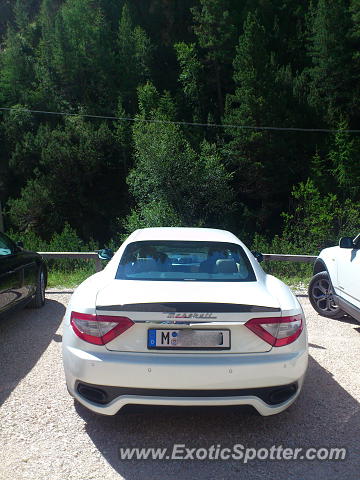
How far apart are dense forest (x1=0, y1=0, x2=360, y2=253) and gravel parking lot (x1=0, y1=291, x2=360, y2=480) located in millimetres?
29935

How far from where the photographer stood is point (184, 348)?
325cm

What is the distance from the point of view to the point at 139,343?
3.26 meters

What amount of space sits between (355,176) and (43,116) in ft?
113

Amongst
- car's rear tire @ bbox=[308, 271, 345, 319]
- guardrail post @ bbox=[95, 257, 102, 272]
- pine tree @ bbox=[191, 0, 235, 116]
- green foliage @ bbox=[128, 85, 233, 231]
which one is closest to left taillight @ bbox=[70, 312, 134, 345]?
car's rear tire @ bbox=[308, 271, 345, 319]

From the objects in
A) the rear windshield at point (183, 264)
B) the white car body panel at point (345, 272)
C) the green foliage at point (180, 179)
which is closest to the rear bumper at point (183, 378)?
the rear windshield at point (183, 264)

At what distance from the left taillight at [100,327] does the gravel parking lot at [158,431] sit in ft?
1.71

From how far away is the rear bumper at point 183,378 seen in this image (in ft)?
10.4

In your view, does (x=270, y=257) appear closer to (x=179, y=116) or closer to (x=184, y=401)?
(x=184, y=401)

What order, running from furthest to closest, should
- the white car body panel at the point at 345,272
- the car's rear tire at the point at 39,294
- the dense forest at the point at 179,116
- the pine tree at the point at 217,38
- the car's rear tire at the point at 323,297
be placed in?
the pine tree at the point at 217,38 < the dense forest at the point at 179,116 < the car's rear tire at the point at 39,294 < the car's rear tire at the point at 323,297 < the white car body panel at the point at 345,272

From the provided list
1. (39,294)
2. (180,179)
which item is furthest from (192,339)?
(180,179)

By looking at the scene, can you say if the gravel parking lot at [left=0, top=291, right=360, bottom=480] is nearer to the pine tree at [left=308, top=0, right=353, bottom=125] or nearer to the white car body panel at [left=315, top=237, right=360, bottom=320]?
the white car body panel at [left=315, top=237, right=360, bottom=320]

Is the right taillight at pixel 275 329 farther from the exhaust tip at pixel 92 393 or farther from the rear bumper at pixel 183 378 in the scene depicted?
the exhaust tip at pixel 92 393

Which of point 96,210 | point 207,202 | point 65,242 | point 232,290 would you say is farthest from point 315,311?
point 96,210

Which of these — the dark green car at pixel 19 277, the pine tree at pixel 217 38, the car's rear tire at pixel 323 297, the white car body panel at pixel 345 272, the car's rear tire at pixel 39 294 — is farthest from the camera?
the pine tree at pixel 217 38
